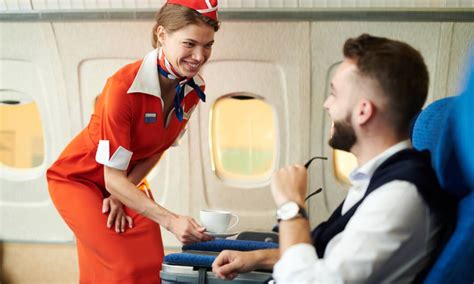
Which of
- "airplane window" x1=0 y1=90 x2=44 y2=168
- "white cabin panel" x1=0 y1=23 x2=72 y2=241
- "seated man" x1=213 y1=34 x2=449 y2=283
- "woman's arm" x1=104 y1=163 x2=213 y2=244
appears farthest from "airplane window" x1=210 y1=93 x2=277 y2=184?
"seated man" x1=213 y1=34 x2=449 y2=283

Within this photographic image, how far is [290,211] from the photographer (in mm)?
1909

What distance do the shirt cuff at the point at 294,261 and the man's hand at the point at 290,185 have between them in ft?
0.54

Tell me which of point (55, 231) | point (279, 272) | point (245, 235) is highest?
point (279, 272)

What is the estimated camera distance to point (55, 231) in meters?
4.89

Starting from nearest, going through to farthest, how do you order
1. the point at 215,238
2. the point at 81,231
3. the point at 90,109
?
the point at 215,238
the point at 81,231
the point at 90,109

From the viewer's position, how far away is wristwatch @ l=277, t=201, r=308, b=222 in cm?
190

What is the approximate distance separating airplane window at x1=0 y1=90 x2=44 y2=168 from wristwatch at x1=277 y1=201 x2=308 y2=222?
3.40 m

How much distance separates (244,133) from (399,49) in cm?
280

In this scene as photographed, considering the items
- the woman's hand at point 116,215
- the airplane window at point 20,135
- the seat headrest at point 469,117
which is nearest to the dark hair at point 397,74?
the seat headrest at point 469,117

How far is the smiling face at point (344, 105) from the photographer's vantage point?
1.98m

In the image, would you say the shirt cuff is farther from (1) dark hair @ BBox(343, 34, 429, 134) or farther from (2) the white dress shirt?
(1) dark hair @ BBox(343, 34, 429, 134)

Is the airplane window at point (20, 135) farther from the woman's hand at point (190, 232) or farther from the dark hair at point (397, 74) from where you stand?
the dark hair at point (397, 74)

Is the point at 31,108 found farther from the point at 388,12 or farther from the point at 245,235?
the point at 388,12

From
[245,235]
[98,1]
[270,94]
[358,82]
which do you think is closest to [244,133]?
[270,94]
